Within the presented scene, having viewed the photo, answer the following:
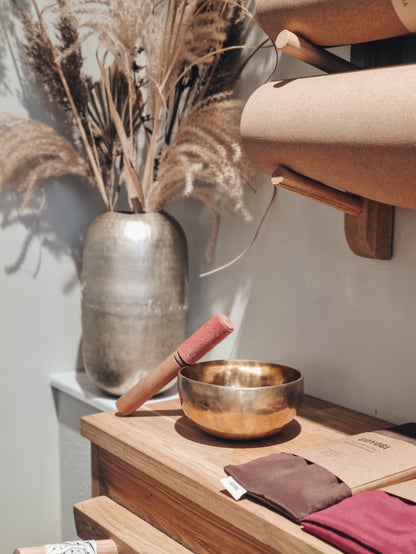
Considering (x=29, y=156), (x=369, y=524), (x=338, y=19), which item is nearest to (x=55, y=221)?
(x=29, y=156)

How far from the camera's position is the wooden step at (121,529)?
2.68ft

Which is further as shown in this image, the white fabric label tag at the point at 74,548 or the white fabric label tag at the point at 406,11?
the white fabric label tag at the point at 74,548

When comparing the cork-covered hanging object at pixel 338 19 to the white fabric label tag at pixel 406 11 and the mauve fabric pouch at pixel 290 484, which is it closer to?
the white fabric label tag at pixel 406 11

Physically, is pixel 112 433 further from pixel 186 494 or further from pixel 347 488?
pixel 347 488

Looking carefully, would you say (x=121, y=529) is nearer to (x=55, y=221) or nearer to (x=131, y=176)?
(x=131, y=176)

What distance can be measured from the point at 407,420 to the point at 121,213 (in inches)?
26.1

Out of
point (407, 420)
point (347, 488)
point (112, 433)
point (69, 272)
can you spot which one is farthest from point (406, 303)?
point (69, 272)

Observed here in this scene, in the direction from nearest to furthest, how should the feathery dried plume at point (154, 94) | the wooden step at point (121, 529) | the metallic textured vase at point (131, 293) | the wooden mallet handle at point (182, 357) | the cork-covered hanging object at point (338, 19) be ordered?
the cork-covered hanging object at point (338, 19) < the wooden step at point (121, 529) < the wooden mallet handle at point (182, 357) < the feathery dried plume at point (154, 94) < the metallic textured vase at point (131, 293)

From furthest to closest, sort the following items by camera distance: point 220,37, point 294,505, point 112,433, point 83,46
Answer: point 83,46 < point 220,37 < point 112,433 < point 294,505

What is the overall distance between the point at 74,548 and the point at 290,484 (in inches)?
11.8

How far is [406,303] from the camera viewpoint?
0.96 m

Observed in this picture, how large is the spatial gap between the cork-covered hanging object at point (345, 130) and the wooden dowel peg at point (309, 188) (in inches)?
0.6

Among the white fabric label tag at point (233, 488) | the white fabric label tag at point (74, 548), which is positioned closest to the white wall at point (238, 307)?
the white fabric label tag at point (233, 488)

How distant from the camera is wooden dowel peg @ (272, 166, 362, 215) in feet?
2.74
